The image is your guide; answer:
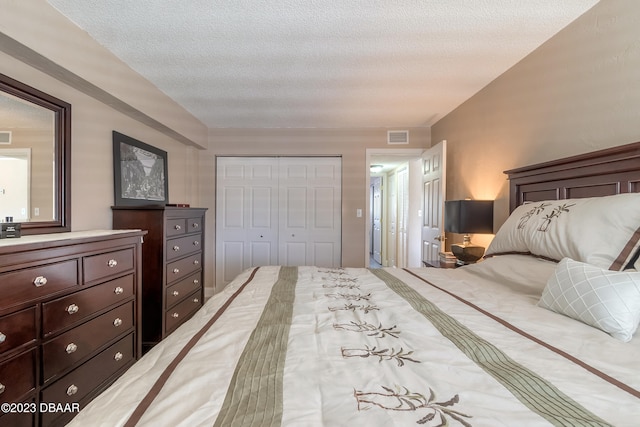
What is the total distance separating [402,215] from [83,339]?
473 cm

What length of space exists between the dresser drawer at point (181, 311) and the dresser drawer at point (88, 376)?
510mm

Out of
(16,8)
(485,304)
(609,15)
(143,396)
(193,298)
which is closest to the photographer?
(143,396)

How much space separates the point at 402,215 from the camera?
5324 millimetres

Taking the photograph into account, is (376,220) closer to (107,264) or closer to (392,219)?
(392,219)

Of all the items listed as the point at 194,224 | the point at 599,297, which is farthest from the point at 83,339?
the point at 599,297

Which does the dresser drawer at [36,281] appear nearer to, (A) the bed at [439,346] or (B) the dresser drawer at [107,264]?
(B) the dresser drawer at [107,264]

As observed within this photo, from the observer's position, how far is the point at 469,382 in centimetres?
69

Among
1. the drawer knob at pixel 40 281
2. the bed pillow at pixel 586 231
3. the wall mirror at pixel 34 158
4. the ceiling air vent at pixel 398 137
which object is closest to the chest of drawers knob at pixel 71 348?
the drawer knob at pixel 40 281

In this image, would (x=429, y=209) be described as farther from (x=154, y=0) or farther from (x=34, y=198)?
(x=34, y=198)

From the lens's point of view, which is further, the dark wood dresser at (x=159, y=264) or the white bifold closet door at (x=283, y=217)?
the white bifold closet door at (x=283, y=217)

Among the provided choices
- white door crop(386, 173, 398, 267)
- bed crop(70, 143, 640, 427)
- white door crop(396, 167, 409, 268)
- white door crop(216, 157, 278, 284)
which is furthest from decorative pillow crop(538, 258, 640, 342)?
white door crop(386, 173, 398, 267)

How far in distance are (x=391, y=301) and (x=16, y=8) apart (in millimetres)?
2328

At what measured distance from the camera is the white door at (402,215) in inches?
198

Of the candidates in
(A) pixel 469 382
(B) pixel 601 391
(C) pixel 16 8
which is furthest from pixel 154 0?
(B) pixel 601 391
